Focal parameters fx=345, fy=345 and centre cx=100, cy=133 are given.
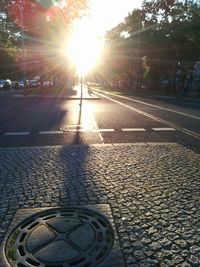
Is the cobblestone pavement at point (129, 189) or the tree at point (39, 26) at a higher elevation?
the tree at point (39, 26)

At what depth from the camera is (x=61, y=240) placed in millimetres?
3482

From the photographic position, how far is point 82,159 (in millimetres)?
6805

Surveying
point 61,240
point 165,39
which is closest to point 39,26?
point 165,39

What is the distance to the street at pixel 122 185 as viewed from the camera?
3.37 meters

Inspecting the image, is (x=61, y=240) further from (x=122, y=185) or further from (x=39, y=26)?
(x=39, y=26)

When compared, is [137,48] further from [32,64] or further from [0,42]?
[0,42]

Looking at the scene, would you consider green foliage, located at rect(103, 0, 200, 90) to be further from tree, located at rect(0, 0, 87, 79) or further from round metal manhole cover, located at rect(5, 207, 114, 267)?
round metal manhole cover, located at rect(5, 207, 114, 267)

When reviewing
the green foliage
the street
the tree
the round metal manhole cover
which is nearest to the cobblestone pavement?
the street

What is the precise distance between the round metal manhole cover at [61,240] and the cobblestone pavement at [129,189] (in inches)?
8.0

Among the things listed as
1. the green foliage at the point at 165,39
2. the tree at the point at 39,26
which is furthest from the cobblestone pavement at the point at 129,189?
the green foliage at the point at 165,39

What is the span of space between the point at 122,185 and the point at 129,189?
8.1 inches

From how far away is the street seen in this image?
11.1 ft

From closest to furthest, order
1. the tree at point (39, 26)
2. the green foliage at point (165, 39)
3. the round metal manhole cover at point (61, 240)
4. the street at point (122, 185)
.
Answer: the round metal manhole cover at point (61, 240)
the street at point (122, 185)
the tree at point (39, 26)
the green foliage at point (165, 39)

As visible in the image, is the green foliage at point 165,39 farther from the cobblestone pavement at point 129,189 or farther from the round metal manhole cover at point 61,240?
the round metal manhole cover at point 61,240
